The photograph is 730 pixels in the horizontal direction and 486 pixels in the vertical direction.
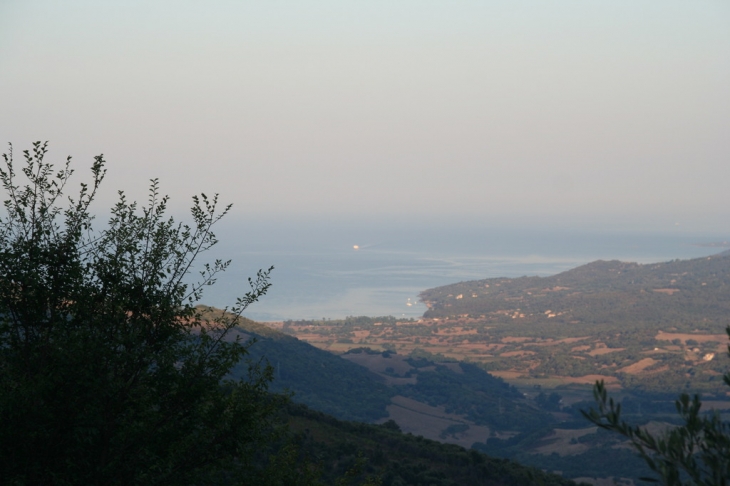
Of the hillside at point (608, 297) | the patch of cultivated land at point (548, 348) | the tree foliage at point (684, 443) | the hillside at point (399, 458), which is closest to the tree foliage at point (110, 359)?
the tree foliage at point (684, 443)

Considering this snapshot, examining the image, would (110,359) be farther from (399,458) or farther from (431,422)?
(431,422)

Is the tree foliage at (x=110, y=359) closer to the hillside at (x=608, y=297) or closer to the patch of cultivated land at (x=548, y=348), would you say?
the patch of cultivated land at (x=548, y=348)

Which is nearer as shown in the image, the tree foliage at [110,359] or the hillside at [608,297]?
the tree foliage at [110,359]

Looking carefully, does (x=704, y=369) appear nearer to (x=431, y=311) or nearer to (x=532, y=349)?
(x=532, y=349)

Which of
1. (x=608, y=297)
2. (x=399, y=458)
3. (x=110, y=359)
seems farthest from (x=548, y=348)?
(x=110, y=359)

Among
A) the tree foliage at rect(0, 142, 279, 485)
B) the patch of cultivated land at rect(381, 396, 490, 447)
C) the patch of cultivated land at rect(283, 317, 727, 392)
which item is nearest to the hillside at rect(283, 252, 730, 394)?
the patch of cultivated land at rect(283, 317, 727, 392)

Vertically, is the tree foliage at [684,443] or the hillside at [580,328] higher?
the tree foliage at [684,443]

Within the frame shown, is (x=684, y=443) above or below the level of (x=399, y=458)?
above
